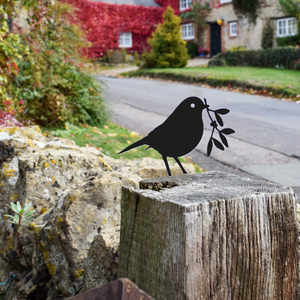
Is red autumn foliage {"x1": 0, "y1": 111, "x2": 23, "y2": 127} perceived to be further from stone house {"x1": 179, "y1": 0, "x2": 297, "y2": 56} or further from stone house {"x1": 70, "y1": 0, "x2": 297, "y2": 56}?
stone house {"x1": 179, "y1": 0, "x2": 297, "y2": 56}

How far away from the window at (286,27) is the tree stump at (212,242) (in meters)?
22.1

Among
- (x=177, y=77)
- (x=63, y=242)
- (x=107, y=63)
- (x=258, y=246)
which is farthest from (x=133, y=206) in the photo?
(x=107, y=63)

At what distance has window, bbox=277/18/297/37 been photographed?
21172 mm

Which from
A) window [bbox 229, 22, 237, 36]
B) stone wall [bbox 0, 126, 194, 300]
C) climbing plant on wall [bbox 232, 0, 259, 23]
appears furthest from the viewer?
window [bbox 229, 22, 237, 36]

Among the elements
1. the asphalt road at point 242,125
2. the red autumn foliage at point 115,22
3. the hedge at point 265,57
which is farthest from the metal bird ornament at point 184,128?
the red autumn foliage at point 115,22

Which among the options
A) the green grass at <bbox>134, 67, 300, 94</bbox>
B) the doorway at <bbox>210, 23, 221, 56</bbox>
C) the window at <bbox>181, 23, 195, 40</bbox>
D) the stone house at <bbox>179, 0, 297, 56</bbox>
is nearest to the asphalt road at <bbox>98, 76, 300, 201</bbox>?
the green grass at <bbox>134, 67, 300, 94</bbox>

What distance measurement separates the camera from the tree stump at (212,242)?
1.49m

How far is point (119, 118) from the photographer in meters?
8.60

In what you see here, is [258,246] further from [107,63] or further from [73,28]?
[107,63]

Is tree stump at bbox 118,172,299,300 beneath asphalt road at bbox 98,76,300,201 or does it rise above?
above

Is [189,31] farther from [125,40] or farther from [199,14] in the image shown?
[125,40]

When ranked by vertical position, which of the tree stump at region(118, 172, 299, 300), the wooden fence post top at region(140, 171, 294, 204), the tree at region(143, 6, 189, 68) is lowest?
the tree stump at region(118, 172, 299, 300)

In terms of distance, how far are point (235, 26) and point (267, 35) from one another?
8.35 feet

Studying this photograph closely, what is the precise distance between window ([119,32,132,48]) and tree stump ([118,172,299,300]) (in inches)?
1012
